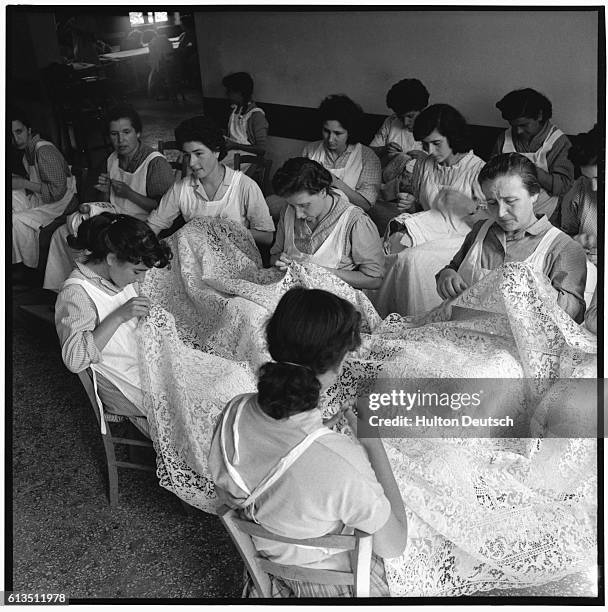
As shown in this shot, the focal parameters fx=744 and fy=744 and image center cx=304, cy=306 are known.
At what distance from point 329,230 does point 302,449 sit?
36.7 inches

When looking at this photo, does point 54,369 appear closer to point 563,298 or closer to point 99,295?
point 99,295

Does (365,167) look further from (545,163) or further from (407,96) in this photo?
(545,163)

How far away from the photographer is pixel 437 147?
1988 mm

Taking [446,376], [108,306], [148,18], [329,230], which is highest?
[148,18]

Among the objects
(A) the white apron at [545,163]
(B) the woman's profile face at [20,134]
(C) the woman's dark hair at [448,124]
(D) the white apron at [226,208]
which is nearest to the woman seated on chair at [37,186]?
(B) the woman's profile face at [20,134]

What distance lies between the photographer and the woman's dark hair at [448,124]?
6.18ft

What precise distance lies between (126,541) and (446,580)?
833 millimetres

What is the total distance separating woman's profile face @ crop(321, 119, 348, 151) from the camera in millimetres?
2043

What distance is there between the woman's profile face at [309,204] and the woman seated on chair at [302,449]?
0.80 meters

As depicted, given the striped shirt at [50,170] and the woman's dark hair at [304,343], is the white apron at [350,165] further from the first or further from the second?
the woman's dark hair at [304,343]

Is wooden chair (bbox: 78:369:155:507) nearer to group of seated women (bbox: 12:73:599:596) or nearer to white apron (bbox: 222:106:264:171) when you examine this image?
group of seated women (bbox: 12:73:599:596)


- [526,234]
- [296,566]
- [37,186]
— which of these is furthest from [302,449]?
[37,186]

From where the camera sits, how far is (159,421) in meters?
1.78

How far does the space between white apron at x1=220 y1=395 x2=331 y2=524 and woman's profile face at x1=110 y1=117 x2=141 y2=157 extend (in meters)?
1.09
